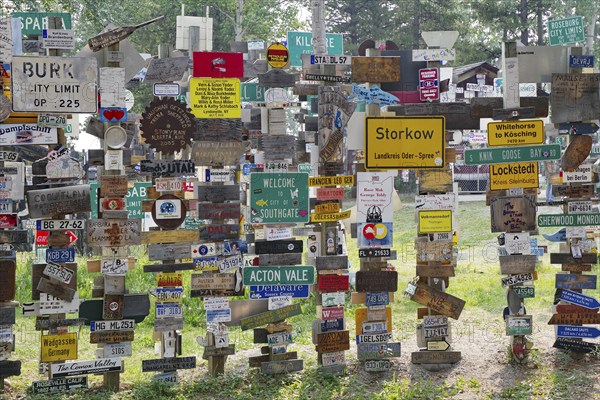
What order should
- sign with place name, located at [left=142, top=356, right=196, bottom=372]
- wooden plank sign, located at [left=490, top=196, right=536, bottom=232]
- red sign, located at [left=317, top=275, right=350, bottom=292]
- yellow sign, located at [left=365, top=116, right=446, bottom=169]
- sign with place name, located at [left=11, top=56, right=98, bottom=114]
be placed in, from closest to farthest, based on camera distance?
sign with place name, located at [left=11, top=56, right=98, bottom=114] → sign with place name, located at [left=142, top=356, right=196, bottom=372] → yellow sign, located at [left=365, top=116, right=446, bottom=169] → red sign, located at [left=317, top=275, right=350, bottom=292] → wooden plank sign, located at [left=490, top=196, right=536, bottom=232]

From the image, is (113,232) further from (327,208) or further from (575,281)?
(575,281)

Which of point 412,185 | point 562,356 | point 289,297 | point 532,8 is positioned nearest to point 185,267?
point 289,297

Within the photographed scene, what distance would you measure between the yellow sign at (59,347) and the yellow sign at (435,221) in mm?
3846

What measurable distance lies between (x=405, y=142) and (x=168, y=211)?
261cm

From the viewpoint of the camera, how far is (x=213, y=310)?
883cm

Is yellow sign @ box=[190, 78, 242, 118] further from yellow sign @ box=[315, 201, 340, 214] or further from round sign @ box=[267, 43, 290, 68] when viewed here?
yellow sign @ box=[315, 201, 340, 214]

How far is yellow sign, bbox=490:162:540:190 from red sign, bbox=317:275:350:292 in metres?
1.99

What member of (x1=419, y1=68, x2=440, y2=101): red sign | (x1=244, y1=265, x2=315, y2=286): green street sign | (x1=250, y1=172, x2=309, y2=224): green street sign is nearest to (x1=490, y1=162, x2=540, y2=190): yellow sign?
(x1=419, y1=68, x2=440, y2=101): red sign

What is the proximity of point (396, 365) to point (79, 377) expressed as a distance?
11.4 feet

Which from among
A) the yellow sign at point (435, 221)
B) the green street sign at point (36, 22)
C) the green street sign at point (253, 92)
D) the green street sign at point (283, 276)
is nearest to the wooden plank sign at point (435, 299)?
the yellow sign at point (435, 221)

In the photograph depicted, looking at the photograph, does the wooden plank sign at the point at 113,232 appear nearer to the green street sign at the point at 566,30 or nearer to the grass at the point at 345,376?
the grass at the point at 345,376

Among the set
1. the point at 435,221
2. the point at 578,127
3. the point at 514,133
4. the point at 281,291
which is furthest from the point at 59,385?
the point at 578,127

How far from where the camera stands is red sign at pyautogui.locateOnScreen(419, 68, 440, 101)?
9141mm

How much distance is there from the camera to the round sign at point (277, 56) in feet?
29.1
